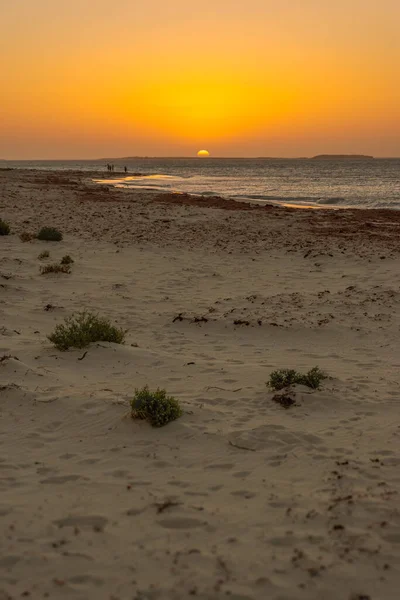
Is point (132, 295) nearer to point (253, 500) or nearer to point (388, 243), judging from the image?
point (253, 500)

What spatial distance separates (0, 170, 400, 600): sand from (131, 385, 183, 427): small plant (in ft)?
0.40

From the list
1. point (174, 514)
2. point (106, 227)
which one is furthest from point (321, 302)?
point (106, 227)

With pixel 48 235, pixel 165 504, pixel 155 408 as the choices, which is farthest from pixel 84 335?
pixel 48 235

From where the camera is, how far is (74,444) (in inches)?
197

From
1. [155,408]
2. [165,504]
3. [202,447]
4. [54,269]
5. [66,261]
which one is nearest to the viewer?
[165,504]

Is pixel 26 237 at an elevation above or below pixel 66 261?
above

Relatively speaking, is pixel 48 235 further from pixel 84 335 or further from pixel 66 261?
pixel 84 335

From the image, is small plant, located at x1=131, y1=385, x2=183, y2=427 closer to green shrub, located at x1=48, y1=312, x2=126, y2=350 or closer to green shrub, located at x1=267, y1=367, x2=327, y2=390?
green shrub, located at x1=267, y1=367, x2=327, y2=390

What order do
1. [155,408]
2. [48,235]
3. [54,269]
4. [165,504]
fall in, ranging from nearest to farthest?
[165,504] → [155,408] → [54,269] → [48,235]

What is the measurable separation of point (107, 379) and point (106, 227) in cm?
1311

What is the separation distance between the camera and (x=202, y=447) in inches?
196

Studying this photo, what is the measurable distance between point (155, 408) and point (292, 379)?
1.89 meters

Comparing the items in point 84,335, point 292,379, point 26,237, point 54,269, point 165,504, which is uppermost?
point 26,237

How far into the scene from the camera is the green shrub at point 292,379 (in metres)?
6.27
